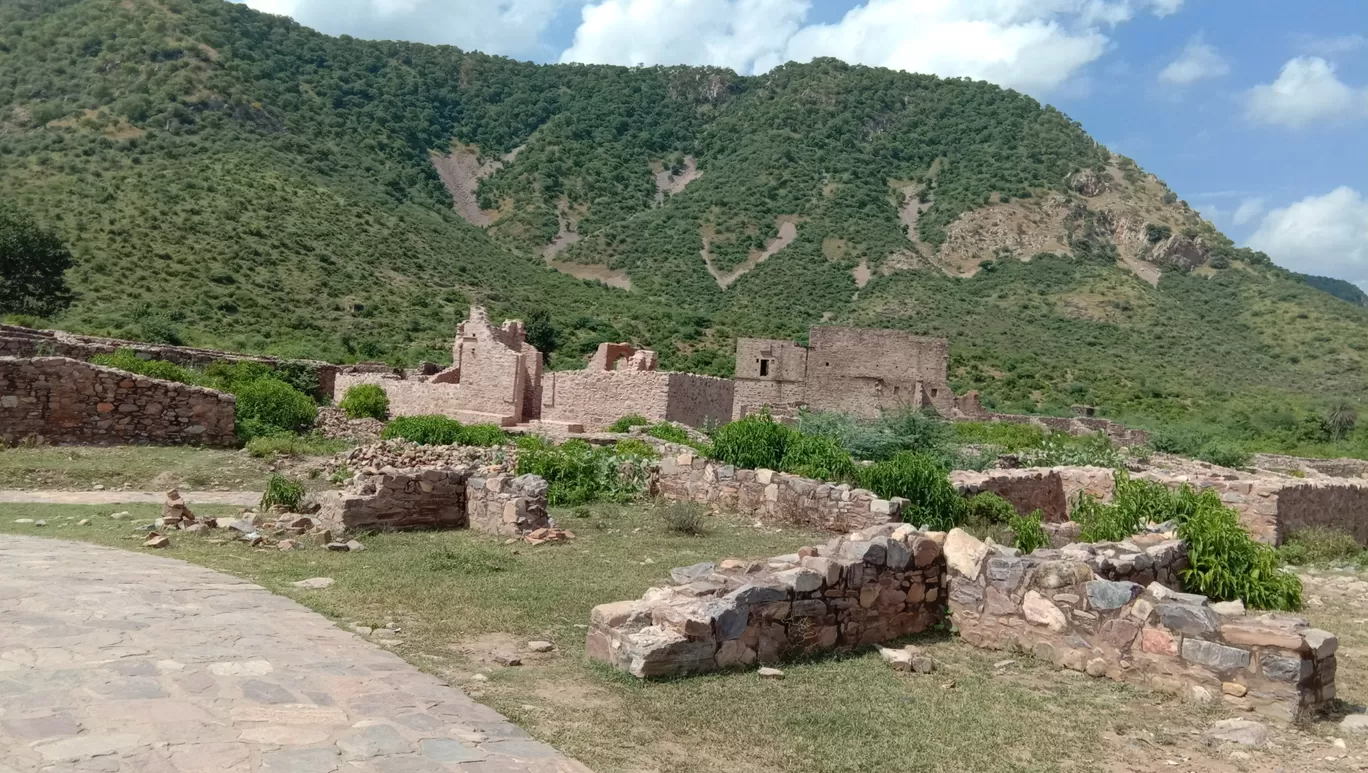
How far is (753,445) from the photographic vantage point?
1491 cm

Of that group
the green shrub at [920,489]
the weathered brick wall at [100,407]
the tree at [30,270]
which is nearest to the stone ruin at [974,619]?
the green shrub at [920,489]

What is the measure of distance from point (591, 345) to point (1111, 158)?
6105 centimetres

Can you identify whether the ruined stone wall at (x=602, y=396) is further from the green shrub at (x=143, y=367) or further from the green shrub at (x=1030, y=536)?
the green shrub at (x=1030, y=536)

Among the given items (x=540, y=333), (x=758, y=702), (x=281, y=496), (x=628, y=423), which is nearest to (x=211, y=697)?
(x=758, y=702)

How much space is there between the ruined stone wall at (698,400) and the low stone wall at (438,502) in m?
12.3

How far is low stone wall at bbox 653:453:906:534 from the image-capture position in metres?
11.8

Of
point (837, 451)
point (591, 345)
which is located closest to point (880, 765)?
point (837, 451)

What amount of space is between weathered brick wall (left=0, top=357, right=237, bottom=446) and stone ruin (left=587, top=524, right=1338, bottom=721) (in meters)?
12.4

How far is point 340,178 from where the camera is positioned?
62688mm

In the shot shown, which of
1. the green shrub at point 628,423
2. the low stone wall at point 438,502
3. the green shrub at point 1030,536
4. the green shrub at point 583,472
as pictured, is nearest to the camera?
the green shrub at point 1030,536

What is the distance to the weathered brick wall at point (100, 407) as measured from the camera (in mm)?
14195

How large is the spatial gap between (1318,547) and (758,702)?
11430 mm

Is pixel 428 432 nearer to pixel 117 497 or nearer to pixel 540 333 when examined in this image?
pixel 117 497

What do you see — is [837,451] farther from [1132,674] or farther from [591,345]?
[591,345]
